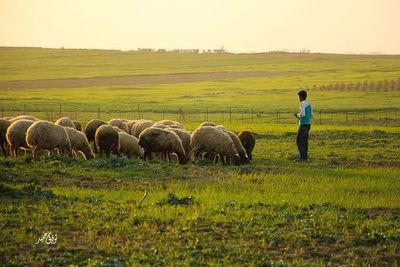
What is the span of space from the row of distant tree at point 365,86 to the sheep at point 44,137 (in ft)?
243

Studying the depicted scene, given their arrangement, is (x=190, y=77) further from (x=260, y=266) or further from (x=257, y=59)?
(x=260, y=266)

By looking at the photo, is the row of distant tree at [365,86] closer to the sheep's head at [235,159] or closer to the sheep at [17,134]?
the sheep's head at [235,159]

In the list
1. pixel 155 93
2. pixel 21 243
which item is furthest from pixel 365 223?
pixel 155 93

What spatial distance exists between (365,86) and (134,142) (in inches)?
2889

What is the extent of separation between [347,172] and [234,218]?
797 centimetres

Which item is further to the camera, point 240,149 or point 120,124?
point 120,124

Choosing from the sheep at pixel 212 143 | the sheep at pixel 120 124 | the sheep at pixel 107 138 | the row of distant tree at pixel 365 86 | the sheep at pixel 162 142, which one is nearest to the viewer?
the sheep at pixel 212 143

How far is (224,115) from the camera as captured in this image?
192ft

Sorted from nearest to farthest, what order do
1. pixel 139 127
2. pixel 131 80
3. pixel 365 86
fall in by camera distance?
1. pixel 139 127
2. pixel 365 86
3. pixel 131 80

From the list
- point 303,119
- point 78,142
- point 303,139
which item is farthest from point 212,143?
point 78,142

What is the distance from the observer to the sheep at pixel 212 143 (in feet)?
73.6

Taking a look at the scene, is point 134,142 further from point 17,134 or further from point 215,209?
point 215,209

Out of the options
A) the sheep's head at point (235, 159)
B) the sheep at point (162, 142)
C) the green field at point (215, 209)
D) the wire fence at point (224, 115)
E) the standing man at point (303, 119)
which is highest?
the standing man at point (303, 119)

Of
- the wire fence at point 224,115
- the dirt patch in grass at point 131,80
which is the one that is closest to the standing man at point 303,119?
the wire fence at point 224,115
